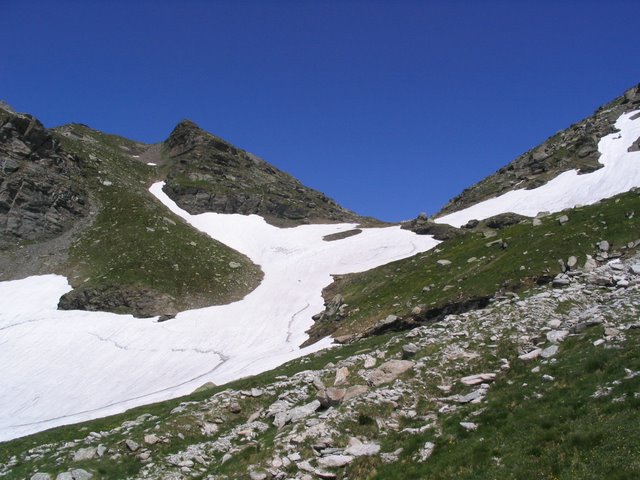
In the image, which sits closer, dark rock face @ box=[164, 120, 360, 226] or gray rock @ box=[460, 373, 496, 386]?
gray rock @ box=[460, 373, 496, 386]

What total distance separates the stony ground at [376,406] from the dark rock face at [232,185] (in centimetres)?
8928

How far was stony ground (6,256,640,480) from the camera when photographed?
55.3ft

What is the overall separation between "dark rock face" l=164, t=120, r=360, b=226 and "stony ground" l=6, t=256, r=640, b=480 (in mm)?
89281

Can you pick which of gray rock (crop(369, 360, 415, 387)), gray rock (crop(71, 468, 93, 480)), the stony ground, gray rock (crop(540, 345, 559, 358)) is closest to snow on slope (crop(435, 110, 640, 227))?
the stony ground

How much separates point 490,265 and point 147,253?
5826 cm

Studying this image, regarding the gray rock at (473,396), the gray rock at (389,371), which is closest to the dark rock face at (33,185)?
the gray rock at (389,371)

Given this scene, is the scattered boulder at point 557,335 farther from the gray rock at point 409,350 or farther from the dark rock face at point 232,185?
the dark rock face at point 232,185

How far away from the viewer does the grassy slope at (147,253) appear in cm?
7175

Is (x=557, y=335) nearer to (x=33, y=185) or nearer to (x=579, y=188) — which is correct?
(x=579, y=188)

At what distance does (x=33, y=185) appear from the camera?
300 ft

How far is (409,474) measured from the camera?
572 inches

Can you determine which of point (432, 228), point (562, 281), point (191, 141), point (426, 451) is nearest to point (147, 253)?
point (432, 228)

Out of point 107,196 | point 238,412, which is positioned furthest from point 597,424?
point 107,196

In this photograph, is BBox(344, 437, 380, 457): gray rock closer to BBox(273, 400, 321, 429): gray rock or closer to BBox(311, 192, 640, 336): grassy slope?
BBox(273, 400, 321, 429): gray rock
